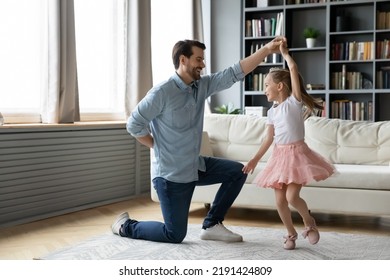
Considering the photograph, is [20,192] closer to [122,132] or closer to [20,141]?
[20,141]

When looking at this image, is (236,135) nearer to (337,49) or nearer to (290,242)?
(290,242)

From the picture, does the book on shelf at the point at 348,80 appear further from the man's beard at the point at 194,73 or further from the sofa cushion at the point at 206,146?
the man's beard at the point at 194,73

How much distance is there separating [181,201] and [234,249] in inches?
14.7

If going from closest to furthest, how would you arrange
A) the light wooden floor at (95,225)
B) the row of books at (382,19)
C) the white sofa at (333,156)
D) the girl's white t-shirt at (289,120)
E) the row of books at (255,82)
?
the girl's white t-shirt at (289,120)
the light wooden floor at (95,225)
the white sofa at (333,156)
the row of books at (382,19)
the row of books at (255,82)

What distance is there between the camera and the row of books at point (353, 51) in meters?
6.64

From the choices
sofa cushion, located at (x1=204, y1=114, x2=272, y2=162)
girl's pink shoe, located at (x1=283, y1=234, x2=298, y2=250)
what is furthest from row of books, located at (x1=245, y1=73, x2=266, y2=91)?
girl's pink shoe, located at (x1=283, y1=234, x2=298, y2=250)

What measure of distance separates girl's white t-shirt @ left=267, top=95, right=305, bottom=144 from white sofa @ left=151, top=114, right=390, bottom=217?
2.39ft

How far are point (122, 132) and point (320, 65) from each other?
282cm

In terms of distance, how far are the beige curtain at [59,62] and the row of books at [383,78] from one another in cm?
341

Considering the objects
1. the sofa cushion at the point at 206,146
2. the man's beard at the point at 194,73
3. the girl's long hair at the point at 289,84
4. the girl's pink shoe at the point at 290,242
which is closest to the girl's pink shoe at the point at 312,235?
the girl's pink shoe at the point at 290,242

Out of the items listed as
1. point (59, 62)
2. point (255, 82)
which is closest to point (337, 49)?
point (255, 82)

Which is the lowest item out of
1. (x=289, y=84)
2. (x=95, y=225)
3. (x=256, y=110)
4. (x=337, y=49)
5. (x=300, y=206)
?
(x=95, y=225)

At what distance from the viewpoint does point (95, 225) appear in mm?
4125

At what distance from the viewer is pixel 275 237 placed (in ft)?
11.8
